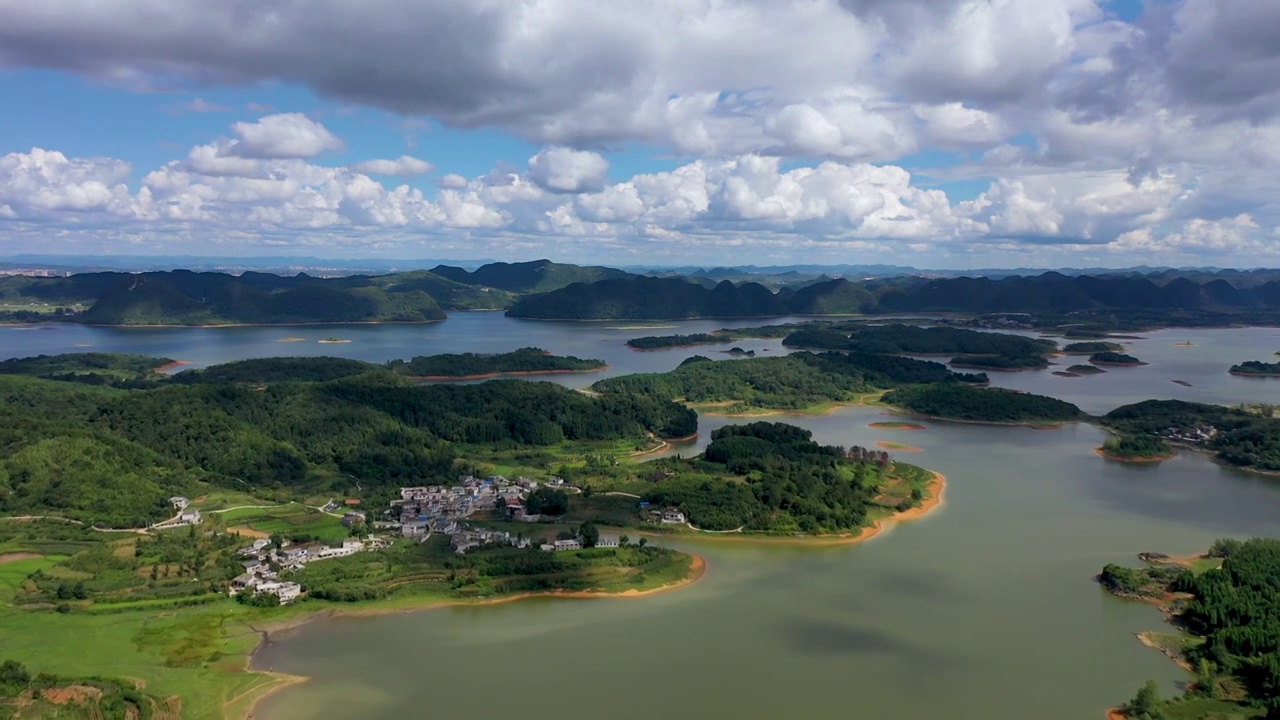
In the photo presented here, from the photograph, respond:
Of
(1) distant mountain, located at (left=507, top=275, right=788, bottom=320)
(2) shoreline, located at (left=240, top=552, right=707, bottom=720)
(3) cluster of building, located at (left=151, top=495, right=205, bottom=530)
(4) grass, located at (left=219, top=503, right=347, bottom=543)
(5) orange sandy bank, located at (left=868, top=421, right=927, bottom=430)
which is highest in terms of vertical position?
(1) distant mountain, located at (left=507, top=275, right=788, bottom=320)

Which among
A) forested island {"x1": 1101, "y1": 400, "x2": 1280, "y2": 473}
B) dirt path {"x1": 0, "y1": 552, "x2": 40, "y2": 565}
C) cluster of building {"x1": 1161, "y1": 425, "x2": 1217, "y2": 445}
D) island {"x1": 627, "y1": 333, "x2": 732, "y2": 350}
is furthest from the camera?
island {"x1": 627, "y1": 333, "x2": 732, "y2": 350}

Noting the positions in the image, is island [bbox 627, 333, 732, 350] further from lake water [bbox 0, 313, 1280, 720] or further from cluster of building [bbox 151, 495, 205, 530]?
cluster of building [bbox 151, 495, 205, 530]

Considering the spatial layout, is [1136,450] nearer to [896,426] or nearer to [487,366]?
[896,426]

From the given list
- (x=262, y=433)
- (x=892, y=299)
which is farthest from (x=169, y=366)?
(x=892, y=299)

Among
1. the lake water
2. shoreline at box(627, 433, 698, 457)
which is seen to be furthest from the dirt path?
shoreline at box(627, 433, 698, 457)

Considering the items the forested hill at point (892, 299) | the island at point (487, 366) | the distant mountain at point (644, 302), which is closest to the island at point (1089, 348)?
the forested hill at point (892, 299)
